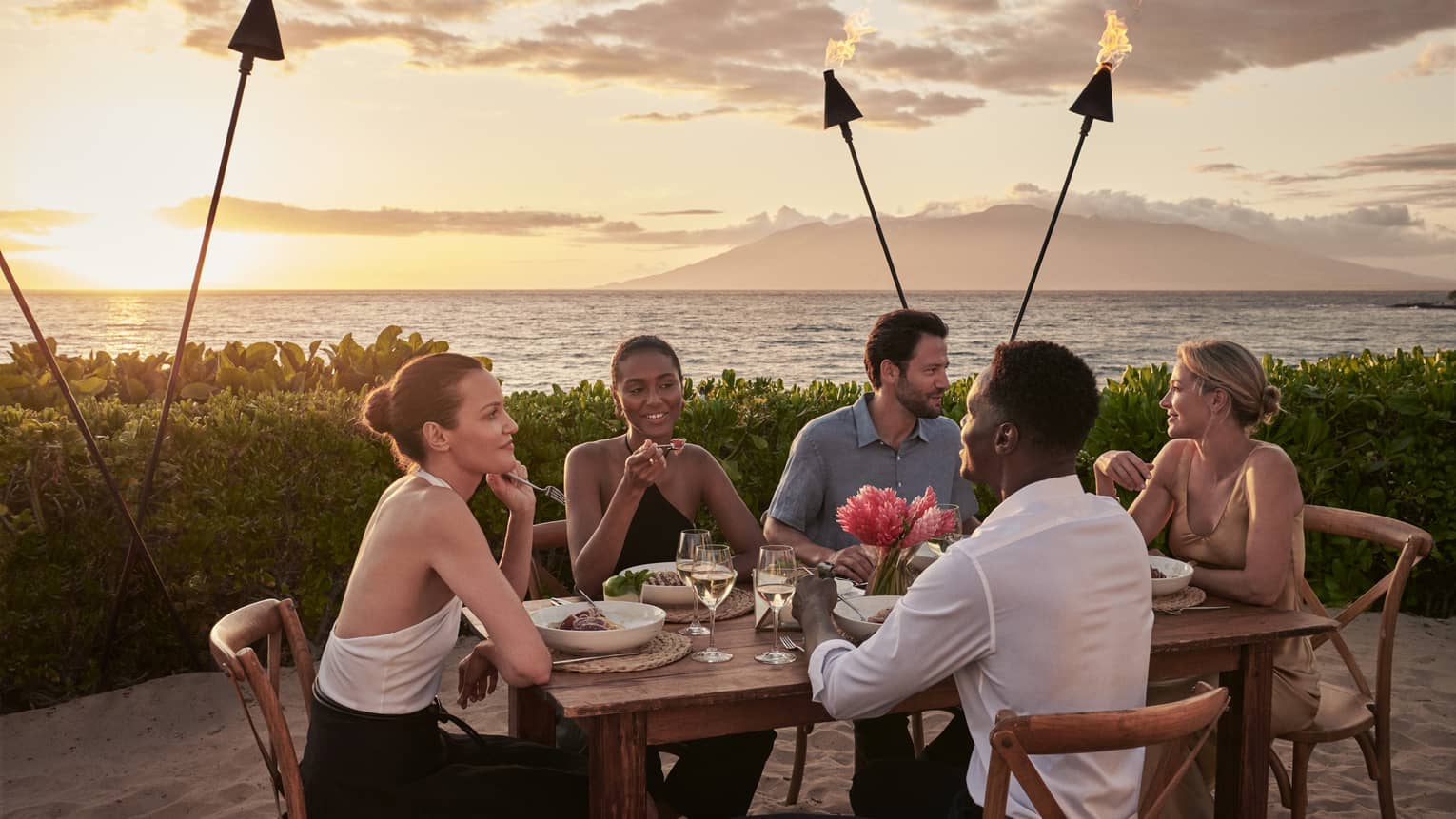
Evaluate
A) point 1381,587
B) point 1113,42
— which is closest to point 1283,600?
point 1381,587

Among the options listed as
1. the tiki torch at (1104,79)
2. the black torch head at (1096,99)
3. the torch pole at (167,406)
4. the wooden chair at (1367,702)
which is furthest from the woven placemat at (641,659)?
the black torch head at (1096,99)

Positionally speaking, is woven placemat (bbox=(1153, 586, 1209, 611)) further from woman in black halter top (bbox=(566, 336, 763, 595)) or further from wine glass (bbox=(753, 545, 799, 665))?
woman in black halter top (bbox=(566, 336, 763, 595))

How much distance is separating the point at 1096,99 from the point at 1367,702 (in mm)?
3043

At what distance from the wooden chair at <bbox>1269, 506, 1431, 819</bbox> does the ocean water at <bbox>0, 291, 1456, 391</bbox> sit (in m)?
37.8

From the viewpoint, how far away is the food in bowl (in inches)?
109

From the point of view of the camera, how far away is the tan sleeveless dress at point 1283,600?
3475 mm

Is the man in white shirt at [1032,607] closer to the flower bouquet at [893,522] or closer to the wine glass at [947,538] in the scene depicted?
the flower bouquet at [893,522]

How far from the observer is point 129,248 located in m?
57.9

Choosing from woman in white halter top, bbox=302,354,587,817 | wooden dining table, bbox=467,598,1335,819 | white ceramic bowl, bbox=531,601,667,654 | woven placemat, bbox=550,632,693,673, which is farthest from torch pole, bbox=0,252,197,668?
woven placemat, bbox=550,632,693,673

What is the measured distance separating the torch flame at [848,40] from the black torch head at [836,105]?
0.34ft

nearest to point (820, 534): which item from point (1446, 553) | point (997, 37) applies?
point (1446, 553)

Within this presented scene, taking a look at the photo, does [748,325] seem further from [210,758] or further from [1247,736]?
[1247,736]

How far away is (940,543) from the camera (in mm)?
3293

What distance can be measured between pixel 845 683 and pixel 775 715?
1.02 feet
